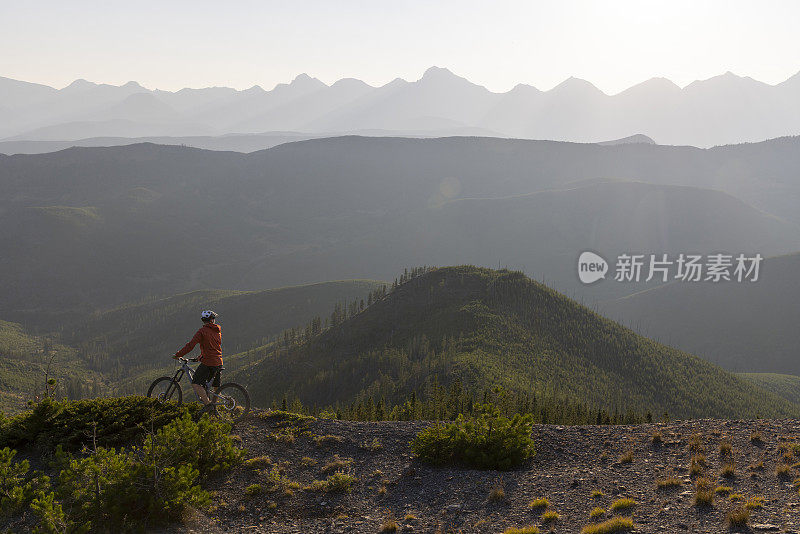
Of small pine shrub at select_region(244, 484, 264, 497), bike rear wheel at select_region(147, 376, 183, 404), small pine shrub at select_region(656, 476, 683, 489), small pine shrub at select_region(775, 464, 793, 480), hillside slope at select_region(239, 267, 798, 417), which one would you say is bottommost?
hillside slope at select_region(239, 267, 798, 417)

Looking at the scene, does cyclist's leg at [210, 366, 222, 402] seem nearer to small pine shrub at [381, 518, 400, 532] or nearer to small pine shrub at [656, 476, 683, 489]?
small pine shrub at [381, 518, 400, 532]

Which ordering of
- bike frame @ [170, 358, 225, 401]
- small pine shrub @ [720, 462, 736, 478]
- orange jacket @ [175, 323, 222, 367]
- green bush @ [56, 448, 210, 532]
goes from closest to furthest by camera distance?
green bush @ [56, 448, 210, 532], small pine shrub @ [720, 462, 736, 478], orange jacket @ [175, 323, 222, 367], bike frame @ [170, 358, 225, 401]

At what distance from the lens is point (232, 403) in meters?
19.3

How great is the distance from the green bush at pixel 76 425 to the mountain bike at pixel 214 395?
142 centimetres

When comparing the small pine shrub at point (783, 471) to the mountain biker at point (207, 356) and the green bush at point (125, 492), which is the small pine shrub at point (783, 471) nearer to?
the green bush at point (125, 492)

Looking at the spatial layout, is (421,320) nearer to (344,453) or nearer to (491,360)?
(491,360)

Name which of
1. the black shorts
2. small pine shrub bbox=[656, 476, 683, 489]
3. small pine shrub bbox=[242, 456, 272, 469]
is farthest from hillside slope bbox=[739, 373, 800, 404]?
the black shorts

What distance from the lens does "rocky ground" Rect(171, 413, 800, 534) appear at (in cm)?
1349

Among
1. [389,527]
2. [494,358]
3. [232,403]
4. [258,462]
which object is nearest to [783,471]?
[389,527]

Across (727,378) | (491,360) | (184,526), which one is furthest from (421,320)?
(184,526)

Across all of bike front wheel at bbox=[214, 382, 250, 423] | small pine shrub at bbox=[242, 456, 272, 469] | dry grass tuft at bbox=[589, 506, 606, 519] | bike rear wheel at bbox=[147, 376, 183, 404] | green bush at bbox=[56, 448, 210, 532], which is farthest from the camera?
bike rear wheel at bbox=[147, 376, 183, 404]

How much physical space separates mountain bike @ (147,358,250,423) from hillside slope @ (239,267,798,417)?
5875 centimetres

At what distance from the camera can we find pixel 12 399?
479 feet

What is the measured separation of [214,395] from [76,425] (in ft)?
14.6
